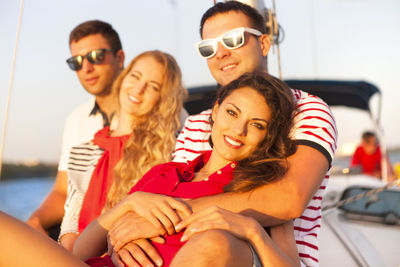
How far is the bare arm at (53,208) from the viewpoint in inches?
121

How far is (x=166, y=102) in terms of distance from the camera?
288cm

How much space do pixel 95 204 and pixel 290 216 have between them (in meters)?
1.48

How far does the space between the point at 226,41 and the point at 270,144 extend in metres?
0.83

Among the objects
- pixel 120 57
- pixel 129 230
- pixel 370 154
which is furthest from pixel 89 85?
pixel 370 154

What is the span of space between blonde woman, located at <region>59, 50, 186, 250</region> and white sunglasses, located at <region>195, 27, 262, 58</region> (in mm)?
447

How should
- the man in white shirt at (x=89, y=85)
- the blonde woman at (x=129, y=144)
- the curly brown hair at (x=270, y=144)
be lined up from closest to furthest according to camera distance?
the curly brown hair at (x=270, y=144), the blonde woman at (x=129, y=144), the man in white shirt at (x=89, y=85)

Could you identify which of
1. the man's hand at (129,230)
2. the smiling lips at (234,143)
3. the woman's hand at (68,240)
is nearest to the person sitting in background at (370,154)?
the woman's hand at (68,240)

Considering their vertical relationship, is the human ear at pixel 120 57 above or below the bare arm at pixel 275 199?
above

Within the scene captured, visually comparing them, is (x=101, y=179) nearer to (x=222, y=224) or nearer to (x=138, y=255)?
(x=138, y=255)

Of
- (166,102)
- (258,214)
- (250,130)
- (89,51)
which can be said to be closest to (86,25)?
(89,51)

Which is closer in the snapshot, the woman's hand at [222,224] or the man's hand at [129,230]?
the woman's hand at [222,224]

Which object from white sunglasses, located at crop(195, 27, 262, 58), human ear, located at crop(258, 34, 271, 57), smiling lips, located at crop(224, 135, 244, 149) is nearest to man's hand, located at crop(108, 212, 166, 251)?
smiling lips, located at crop(224, 135, 244, 149)

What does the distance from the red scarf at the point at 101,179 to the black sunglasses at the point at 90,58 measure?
0.99 metres

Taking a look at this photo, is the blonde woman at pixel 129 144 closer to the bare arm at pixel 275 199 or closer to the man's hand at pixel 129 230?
the man's hand at pixel 129 230
